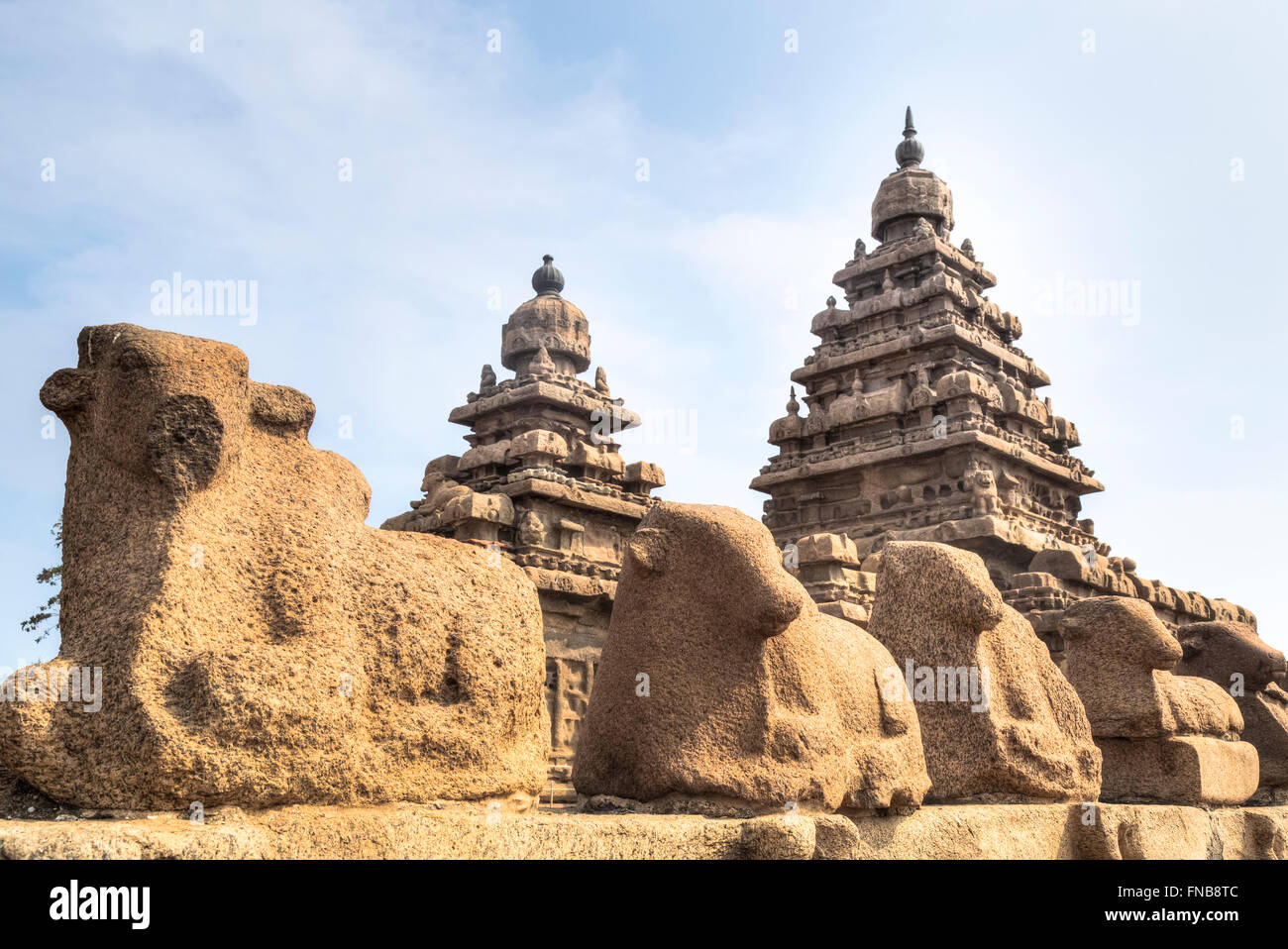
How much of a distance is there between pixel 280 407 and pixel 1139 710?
19.2 ft

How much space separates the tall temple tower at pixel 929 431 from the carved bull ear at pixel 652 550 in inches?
487

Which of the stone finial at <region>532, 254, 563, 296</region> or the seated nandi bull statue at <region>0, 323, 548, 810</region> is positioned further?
the stone finial at <region>532, 254, 563, 296</region>

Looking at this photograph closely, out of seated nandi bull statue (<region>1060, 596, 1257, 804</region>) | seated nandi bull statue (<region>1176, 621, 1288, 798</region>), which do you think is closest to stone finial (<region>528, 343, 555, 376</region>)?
seated nandi bull statue (<region>1176, 621, 1288, 798</region>)

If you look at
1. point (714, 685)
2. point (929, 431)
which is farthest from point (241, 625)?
point (929, 431)

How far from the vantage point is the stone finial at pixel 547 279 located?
22.5 m

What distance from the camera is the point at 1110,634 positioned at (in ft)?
25.8

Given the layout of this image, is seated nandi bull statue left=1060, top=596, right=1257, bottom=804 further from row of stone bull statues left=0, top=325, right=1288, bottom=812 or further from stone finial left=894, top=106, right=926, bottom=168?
stone finial left=894, top=106, right=926, bottom=168

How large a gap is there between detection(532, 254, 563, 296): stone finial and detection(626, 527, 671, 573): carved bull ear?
17.8m

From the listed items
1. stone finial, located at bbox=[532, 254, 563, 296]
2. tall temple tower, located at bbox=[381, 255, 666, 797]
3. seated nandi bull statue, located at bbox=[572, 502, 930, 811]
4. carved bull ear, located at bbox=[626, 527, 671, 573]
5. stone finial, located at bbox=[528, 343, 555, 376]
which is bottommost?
seated nandi bull statue, located at bbox=[572, 502, 930, 811]

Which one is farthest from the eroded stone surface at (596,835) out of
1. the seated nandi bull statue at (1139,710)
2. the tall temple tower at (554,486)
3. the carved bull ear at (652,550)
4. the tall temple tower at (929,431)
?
the tall temple tower at (929,431)

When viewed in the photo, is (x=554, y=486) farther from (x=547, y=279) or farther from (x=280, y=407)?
(x=280, y=407)

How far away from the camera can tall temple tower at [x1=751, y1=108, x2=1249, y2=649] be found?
18359mm

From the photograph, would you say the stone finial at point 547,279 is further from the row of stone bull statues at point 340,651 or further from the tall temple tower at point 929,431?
the row of stone bull statues at point 340,651
